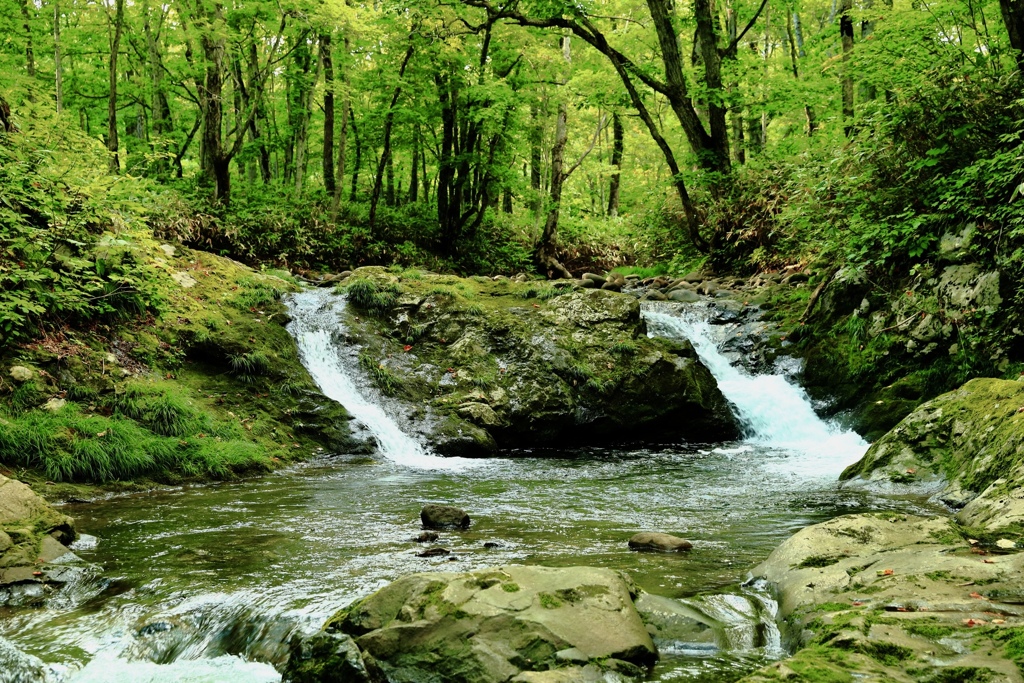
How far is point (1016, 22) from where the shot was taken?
28.2 feet

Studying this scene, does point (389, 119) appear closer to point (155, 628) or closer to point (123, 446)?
point (123, 446)

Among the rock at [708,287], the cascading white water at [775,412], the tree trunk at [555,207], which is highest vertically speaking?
the tree trunk at [555,207]

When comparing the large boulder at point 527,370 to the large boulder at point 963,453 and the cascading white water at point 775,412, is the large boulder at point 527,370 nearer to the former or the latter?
the cascading white water at point 775,412

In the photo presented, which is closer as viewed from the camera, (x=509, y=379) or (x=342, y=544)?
(x=342, y=544)

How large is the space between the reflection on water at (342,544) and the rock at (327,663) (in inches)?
6.6

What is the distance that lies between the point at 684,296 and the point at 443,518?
10109mm

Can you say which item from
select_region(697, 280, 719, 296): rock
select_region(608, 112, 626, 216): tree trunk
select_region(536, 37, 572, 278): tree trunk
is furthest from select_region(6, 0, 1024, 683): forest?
select_region(608, 112, 626, 216): tree trunk

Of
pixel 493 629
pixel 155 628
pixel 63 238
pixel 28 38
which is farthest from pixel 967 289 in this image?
pixel 28 38

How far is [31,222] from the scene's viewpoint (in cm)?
852

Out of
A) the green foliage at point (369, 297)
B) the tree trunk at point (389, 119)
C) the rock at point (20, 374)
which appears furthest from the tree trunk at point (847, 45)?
the rock at point (20, 374)

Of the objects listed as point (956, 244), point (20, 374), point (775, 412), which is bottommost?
point (775, 412)

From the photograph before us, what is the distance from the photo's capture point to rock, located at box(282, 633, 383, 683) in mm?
3113

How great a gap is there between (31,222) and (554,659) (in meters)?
8.66

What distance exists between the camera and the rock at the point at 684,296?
14.4 meters
